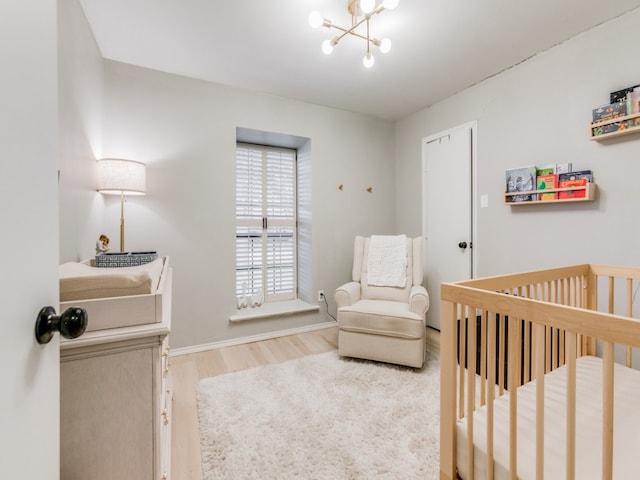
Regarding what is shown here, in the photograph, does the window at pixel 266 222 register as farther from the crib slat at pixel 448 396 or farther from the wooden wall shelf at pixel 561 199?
the crib slat at pixel 448 396

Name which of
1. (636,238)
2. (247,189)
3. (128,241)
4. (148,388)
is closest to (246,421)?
(148,388)

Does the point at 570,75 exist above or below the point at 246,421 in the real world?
above

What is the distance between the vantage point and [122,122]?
231 centimetres

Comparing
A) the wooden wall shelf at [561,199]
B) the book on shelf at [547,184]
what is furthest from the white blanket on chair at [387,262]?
the book on shelf at [547,184]

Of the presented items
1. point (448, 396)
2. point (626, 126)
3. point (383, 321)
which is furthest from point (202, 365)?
point (626, 126)

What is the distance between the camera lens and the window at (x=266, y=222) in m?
3.13

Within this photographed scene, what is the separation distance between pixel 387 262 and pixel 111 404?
237 centimetres

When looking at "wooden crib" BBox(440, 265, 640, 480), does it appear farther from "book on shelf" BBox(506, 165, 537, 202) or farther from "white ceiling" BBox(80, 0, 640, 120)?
"white ceiling" BBox(80, 0, 640, 120)

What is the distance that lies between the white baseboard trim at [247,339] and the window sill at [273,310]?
0.18 m

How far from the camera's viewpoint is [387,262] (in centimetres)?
282

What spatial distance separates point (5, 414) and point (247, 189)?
2.86 m

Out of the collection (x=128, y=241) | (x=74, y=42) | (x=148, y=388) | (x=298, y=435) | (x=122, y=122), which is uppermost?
(x=74, y=42)

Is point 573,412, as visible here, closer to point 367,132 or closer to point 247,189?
point 247,189

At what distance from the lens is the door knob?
1.70 feet
